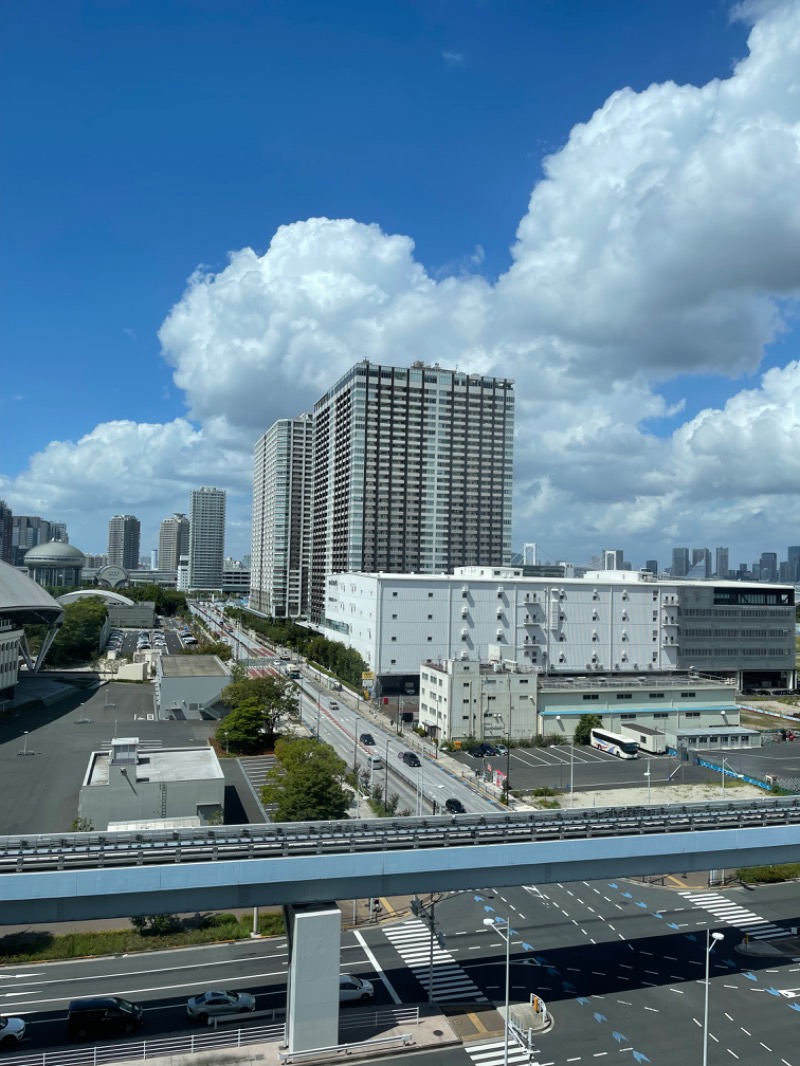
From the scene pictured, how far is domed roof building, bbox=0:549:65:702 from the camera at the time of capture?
7369 centimetres

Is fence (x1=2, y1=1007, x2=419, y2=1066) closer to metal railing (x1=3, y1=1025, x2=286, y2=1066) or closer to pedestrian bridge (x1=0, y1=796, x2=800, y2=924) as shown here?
metal railing (x1=3, y1=1025, x2=286, y2=1066)

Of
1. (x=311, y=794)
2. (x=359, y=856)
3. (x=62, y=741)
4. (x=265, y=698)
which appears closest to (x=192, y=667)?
(x=62, y=741)

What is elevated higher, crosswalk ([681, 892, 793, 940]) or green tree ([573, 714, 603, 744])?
green tree ([573, 714, 603, 744])

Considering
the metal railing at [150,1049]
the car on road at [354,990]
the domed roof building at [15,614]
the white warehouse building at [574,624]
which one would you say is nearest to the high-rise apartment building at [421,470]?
the white warehouse building at [574,624]

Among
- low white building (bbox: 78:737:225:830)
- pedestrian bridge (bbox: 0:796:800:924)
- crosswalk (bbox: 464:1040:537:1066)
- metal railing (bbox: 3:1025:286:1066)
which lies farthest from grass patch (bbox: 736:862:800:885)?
low white building (bbox: 78:737:225:830)

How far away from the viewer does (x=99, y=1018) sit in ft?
76.7

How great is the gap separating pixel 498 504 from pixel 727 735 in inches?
2663

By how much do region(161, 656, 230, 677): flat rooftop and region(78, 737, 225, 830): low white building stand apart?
30.5 m

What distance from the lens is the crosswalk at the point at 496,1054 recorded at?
2234 cm

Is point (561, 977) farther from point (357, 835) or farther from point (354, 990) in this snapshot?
point (357, 835)

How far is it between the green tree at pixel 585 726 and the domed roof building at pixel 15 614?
54902 mm

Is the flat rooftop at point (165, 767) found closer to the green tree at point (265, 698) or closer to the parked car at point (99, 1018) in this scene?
the green tree at point (265, 698)

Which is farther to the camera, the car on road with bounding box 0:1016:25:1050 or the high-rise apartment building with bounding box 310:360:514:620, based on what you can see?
the high-rise apartment building with bounding box 310:360:514:620

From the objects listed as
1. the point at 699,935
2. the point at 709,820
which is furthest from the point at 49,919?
the point at 699,935
